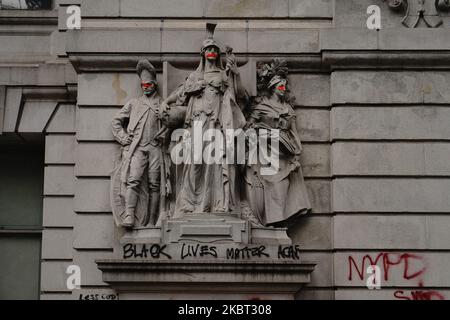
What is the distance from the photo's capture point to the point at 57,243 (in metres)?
19.9

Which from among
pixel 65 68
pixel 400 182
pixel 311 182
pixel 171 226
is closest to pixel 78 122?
pixel 65 68

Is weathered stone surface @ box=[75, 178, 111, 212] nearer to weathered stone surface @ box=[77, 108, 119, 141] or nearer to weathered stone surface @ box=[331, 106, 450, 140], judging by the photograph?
weathered stone surface @ box=[77, 108, 119, 141]

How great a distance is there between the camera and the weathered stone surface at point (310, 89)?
19.5 metres

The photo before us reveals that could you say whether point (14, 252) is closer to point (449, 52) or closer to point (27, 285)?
point (27, 285)

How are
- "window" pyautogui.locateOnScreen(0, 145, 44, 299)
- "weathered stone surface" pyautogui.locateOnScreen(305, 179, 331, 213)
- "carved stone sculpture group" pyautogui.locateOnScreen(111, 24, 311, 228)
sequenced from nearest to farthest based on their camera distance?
1. "carved stone sculpture group" pyautogui.locateOnScreen(111, 24, 311, 228)
2. "weathered stone surface" pyautogui.locateOnScreen(305, 179, 331, 213)
3. "window" pyautogui.locateOnScreen(0, 145, 44, 299)

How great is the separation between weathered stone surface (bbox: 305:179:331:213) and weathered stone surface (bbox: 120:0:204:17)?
3.92m

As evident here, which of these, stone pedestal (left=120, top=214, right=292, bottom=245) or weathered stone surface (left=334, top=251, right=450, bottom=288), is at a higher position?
stone pedestal (left=120, top=214, right=292, bottom=245)

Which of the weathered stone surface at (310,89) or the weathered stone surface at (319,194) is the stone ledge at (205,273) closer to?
the weathered stone surface at (319,194)

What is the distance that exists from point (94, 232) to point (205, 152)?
262cm

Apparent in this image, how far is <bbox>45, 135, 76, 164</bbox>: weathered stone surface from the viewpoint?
66.0 feet

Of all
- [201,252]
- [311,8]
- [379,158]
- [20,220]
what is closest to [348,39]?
[311,8]

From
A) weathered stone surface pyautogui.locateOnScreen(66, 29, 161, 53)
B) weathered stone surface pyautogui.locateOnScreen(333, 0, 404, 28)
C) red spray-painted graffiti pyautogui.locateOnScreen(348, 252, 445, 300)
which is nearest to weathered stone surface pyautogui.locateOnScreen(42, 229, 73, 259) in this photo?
weathered stone surface pyautogui.locateOnScreen(66, 29, 161, 53)

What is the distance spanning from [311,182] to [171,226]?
2.90m

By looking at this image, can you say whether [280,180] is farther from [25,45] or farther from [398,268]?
[25,45]
